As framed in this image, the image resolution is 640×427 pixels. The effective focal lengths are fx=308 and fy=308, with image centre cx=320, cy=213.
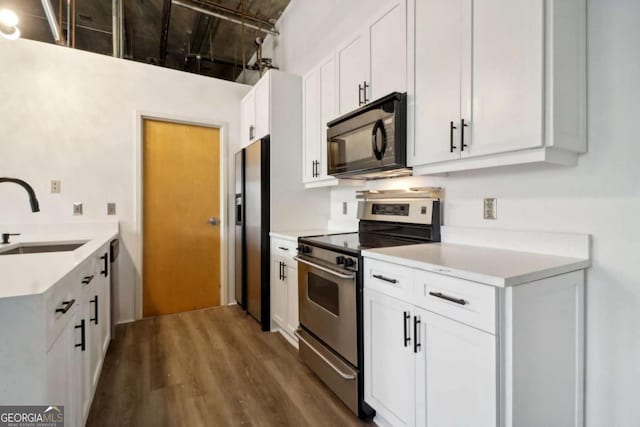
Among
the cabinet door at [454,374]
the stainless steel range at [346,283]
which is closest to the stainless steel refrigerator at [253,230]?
the stainless steel range at [346,283]

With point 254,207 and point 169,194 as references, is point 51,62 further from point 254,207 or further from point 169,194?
point 254,207

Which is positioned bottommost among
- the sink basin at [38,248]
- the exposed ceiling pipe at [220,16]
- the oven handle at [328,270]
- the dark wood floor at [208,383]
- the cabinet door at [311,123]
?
A: the dark wood floor at [208,383]

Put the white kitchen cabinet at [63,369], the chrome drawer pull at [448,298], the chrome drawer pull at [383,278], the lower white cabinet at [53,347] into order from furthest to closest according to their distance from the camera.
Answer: the chrome drawer pull at [383,278] → the chrome drawer pull at [448,298] → the white kitchen cabinet at [63,369] → the lower white cabinet at [53,347]

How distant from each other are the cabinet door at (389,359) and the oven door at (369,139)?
2.59ft

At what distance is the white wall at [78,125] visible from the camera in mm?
2617

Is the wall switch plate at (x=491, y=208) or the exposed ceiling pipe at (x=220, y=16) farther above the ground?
the exposed ceiling pipe at (x=220, y=16)

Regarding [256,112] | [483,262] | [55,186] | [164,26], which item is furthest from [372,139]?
[164,26]

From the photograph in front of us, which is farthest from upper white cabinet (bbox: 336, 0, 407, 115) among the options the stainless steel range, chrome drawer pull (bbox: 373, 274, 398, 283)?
chrome drawer pull (bbox: 373, 274, 398, 283)

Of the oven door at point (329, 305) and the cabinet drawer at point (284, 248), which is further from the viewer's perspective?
the cabinet drawer at point (284, 248)

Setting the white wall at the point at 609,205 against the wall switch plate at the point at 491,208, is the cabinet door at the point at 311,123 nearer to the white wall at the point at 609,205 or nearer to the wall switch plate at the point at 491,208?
the wall switch plate at the point at 491,208

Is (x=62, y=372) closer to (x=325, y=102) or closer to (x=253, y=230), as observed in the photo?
(x=253, y=230)

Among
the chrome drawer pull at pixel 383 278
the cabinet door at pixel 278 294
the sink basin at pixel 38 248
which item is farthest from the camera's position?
the cabinet door at pixel 278 294

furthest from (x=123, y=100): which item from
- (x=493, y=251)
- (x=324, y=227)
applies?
(x=493, y=251)

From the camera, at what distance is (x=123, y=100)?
2992mm
